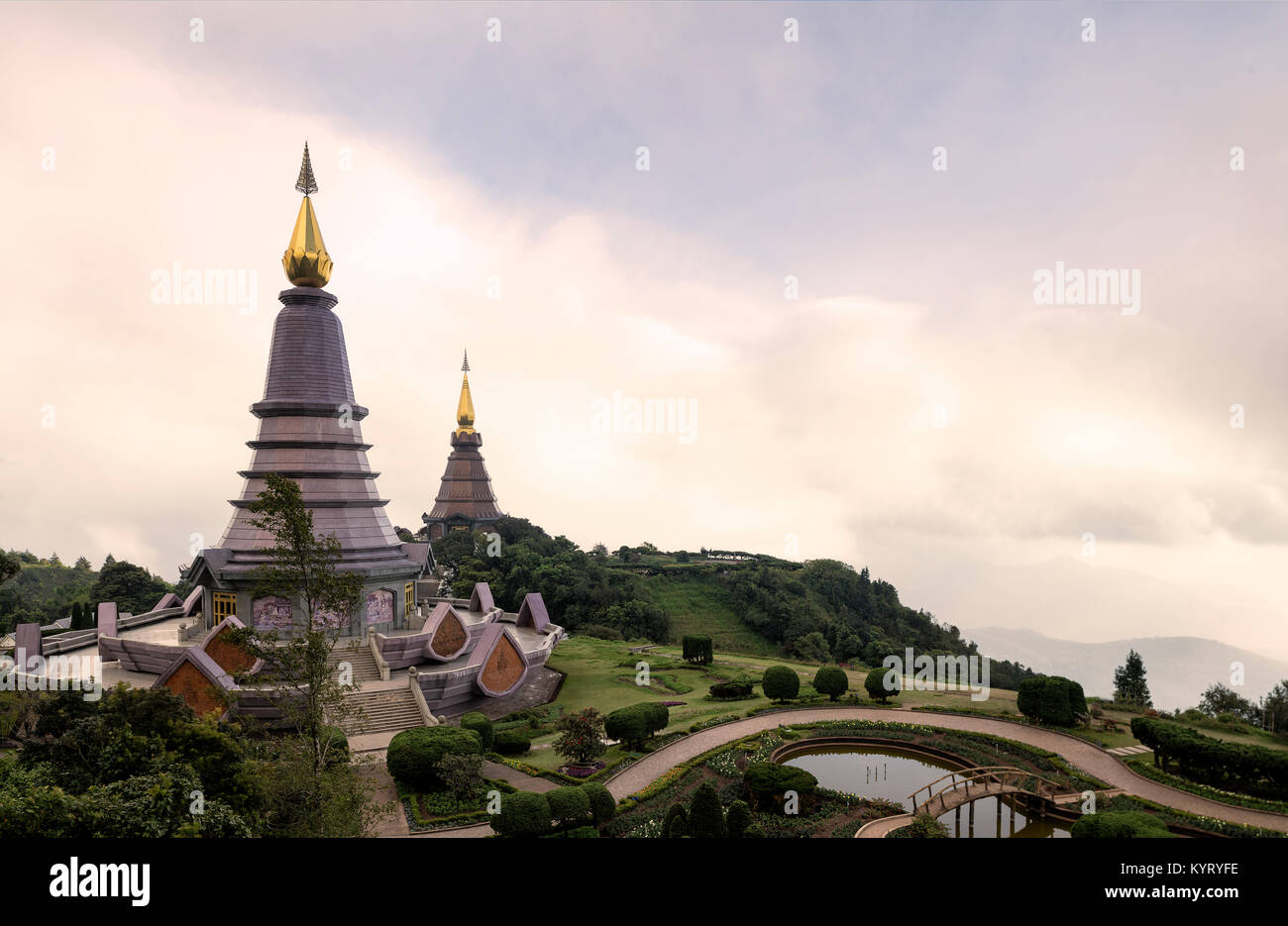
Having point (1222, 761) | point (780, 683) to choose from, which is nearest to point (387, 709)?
point (780, 683)

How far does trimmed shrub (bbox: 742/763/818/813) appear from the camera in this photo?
61.9 feet

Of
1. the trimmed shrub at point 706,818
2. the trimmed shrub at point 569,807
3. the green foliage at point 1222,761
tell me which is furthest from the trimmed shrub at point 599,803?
the green foliage at point 1222,761

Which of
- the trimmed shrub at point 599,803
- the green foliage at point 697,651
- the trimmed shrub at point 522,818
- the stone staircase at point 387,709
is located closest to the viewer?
the trimmed shrub at point 522,818

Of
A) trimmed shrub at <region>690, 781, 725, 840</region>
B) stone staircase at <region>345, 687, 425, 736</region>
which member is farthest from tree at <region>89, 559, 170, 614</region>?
trimmed shrub at <region>690, 781, 725, 840</region>

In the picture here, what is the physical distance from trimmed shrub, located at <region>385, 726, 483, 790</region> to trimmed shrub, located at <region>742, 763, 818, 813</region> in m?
8.20

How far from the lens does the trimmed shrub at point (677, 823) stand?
15.7m

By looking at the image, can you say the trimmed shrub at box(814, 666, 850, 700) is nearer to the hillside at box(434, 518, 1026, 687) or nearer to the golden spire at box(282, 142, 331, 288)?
the hillside at box(434, 518, 1026, 687)

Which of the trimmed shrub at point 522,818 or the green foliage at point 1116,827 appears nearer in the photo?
the green foliage at point 1116,827

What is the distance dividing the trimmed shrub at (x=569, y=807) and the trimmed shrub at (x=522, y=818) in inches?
15.2

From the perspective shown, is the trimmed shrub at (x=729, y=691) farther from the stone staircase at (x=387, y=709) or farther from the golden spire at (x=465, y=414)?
the golden spire at (x=465, y=414)

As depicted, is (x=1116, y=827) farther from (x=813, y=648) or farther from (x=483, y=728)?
(x=813, y=648)

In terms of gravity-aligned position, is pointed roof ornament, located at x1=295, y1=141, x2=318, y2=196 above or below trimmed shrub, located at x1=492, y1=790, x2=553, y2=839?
above
